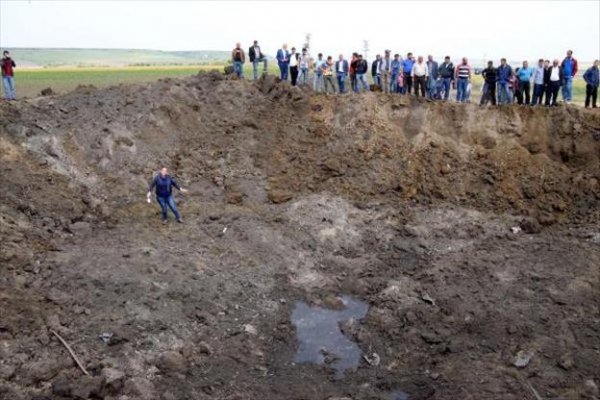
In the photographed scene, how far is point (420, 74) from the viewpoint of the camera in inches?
766

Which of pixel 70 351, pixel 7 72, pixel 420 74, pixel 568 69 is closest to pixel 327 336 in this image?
pixel 70 351

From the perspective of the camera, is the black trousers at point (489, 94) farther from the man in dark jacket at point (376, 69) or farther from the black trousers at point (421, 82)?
the man in dark jacket at point (376, 69)

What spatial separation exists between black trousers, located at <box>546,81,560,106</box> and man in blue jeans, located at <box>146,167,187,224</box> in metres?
12.3

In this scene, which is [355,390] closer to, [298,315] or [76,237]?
[298,315]

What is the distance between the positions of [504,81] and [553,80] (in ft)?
4.91

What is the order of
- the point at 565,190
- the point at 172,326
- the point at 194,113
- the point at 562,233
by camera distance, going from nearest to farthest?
the point at 172,326
the point at 562,233
the point at 565,190
the point at 194,113

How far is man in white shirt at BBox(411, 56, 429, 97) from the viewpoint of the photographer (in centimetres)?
1934

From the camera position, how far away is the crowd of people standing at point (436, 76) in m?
18.1

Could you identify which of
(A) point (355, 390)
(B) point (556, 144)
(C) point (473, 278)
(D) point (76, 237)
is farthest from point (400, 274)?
(D) point (76, 237)

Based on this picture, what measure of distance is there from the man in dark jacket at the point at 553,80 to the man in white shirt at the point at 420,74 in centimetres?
392

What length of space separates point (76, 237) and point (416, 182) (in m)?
10.4

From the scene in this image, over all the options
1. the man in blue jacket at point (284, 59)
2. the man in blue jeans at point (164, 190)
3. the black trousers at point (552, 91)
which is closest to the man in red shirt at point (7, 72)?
the man in blue jeans at point (164, 190)

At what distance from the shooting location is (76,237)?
48.2 ft

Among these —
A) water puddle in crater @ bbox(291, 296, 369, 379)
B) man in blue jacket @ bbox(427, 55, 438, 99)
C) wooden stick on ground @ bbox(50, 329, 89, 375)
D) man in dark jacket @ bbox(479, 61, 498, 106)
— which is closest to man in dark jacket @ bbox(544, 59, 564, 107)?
man in dark jacket @ bbox(479, 61, 498, 106)
